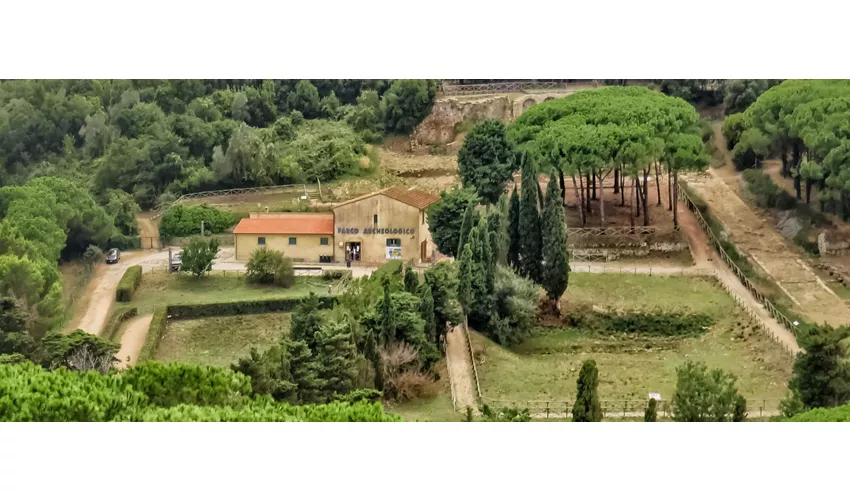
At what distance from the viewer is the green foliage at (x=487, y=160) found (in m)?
17.7

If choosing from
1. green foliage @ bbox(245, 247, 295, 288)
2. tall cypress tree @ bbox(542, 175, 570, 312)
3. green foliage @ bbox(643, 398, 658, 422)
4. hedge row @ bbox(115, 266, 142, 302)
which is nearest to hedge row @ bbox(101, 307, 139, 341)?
hedge row @ bbox(115, 266, 142, 302)

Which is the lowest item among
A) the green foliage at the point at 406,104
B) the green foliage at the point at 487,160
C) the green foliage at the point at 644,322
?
the green foliage at the point at 644,322

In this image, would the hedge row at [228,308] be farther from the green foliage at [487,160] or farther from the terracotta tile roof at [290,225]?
the green foliage at [487,160]

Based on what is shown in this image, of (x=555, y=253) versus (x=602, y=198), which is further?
(x=602, y=198)

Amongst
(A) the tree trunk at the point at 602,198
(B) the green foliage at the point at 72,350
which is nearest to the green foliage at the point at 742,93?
(A) the tree trunk at the point at 602,198

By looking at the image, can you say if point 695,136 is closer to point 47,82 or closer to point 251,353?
point 251,353

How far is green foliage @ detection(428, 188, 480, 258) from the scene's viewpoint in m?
17.0

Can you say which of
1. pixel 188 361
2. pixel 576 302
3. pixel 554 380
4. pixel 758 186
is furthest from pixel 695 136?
pixel 188 361

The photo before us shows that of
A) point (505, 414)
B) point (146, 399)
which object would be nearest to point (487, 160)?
point (505, 414)

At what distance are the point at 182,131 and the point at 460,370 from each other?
4378 millimetres

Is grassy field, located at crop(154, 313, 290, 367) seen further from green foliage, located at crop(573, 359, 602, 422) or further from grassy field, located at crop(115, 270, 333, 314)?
green foliage, located at crop(573, 359, 602, 422)

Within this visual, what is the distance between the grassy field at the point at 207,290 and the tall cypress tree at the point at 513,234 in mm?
1914

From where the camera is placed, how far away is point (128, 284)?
1692cm

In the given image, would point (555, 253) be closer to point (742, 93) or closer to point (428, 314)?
point (428, 314)
